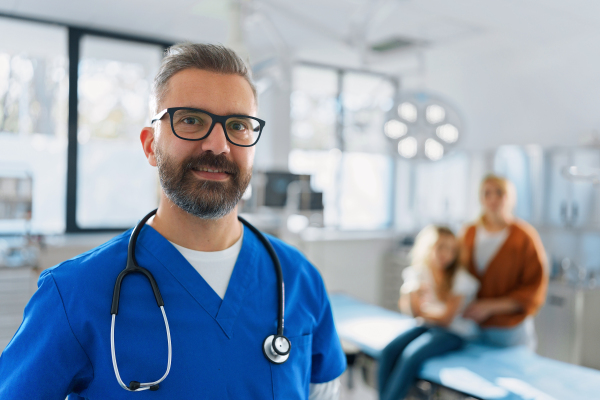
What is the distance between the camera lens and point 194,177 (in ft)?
2.93

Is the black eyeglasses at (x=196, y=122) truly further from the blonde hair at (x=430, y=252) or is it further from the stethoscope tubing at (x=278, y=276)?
the blonde hair at (x=430, y=252)

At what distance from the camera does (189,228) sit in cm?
97

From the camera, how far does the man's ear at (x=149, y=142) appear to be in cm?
98

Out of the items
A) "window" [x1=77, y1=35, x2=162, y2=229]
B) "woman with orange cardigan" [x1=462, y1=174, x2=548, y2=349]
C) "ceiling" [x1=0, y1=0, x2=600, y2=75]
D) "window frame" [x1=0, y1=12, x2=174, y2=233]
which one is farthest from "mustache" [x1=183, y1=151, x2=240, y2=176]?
"window frame" [x1=0, y1=12, x2=174, y2=233]

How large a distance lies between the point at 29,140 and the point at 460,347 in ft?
10.2

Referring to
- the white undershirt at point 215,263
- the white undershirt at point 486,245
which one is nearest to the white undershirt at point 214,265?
the white undershirt at point 215,263

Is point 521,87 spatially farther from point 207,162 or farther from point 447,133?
point 207,162

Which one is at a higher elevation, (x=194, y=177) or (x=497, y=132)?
(x=497, y=132)

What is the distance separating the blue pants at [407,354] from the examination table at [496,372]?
45 mm

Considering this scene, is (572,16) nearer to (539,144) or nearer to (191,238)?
(539,144)

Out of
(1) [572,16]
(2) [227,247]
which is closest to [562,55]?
(1) [572,16]

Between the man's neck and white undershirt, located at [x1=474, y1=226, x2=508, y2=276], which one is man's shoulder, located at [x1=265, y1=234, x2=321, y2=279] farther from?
white undershirt, located at [x1=474, y1=226, x2=508, y2=276]

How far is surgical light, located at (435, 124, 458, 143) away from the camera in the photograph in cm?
231

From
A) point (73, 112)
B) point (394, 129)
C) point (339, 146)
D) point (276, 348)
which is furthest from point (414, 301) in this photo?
point (73, 112)
